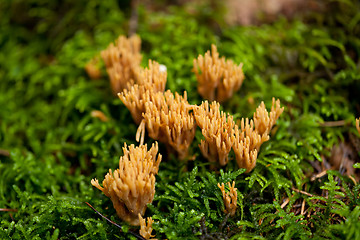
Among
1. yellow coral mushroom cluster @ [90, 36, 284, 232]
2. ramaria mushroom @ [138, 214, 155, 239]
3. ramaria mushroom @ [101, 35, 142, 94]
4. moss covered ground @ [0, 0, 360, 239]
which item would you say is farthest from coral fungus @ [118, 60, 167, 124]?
ramaria mushroom @ [138, 214, 155, 239]

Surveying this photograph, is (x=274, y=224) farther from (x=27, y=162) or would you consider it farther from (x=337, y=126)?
(x=27, y=162)

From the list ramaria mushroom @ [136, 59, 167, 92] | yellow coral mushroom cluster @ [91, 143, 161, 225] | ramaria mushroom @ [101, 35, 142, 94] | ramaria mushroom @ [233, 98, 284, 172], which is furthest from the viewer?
ramaria mushroom @ [101, 35, 142, 94]

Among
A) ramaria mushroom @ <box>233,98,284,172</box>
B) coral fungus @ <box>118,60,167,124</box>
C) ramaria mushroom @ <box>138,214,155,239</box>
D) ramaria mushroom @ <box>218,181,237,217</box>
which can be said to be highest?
coral fungus @ <box>118,60,167,124</box>

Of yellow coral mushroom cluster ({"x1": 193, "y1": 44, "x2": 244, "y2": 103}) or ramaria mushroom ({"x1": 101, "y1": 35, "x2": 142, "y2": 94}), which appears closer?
yellow coral mushroom cluster ({"x1": 193, "y1": 44, "x2": 244, "y2": 103})

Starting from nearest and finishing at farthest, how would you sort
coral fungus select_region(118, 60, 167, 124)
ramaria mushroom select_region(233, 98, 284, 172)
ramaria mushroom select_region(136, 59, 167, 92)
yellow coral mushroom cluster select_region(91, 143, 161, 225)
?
yellow coral mushroom cluster select_region(91, 143, 161, 225), ramaria mushroom select_region(233, 98, 284, 172), coral fungus select_region(118, 60, 167, 124), ramaria mushroom select_region(136, 59, 167, 92)

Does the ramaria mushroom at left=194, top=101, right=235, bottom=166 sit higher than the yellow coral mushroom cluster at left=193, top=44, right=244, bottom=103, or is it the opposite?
the yellow coral mushroom cluster at left=193, top=44, right=244, bottom=103

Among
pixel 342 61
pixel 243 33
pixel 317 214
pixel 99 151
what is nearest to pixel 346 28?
pixel 342 61

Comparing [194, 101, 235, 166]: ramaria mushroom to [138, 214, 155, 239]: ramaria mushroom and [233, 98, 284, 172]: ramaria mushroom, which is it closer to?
[233, 98, 284, 172]: ramaria mushroom

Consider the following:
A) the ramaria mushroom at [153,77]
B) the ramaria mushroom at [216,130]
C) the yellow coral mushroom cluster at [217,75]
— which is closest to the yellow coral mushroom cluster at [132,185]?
the ramaria mushroom at [216,130]
